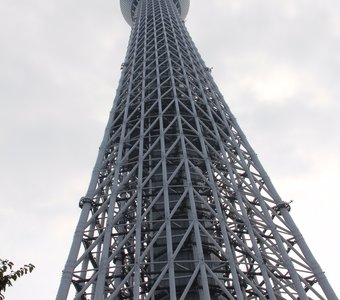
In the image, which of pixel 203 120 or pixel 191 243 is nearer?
pixel 191 243

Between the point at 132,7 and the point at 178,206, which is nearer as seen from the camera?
the point at 178,206

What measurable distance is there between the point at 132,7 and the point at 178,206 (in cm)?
5715

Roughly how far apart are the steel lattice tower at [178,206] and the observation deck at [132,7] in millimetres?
33934

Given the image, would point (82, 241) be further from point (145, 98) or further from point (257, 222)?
point (145, 98)

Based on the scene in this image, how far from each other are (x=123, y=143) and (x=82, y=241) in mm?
7802

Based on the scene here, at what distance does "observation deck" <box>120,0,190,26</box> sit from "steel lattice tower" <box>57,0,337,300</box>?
111ft

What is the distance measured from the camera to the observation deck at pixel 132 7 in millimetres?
68875

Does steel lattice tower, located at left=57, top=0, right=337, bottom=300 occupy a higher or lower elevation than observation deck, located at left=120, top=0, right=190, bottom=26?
lower

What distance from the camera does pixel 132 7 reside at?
6906 centimetres

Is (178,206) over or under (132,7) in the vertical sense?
under

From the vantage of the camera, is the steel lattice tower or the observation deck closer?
the steel lattice tower

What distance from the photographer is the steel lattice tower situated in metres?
16.8

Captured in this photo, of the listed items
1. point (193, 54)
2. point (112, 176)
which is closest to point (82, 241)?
point (112, 176)

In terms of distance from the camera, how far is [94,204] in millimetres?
21281
